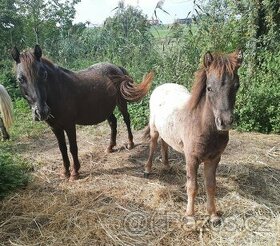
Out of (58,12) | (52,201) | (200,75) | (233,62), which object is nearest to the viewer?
(233,62)

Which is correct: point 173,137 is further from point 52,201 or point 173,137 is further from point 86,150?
point 86,150

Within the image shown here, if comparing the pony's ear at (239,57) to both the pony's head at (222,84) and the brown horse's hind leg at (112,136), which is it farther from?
the brown horse's hind leg at (112,136)

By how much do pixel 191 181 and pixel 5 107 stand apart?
161 inches

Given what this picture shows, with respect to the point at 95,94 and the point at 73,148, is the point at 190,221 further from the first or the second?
the point at 95,94

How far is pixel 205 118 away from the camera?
306 centimetres

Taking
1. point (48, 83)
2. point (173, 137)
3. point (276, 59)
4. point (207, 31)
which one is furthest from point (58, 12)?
point (173, 137)

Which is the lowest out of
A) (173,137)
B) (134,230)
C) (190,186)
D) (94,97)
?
(134,230)

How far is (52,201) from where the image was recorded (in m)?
3.82

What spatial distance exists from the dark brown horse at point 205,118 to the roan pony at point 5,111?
3313 mm

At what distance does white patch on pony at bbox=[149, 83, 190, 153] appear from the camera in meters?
3.52

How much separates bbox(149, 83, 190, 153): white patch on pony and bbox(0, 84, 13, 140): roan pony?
3067 millimetres

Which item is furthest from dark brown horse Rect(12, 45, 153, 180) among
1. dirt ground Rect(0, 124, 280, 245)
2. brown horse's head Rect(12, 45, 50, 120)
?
dirt ground Rect(0, 124, 280, 245)

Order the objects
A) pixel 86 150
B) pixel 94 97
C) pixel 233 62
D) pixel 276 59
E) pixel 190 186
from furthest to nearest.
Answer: pixel 276 59 → pixel 86 150 → pixel 94 97 → pixel 190 186 → pixel 233 62

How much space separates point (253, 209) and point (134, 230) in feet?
4.13
